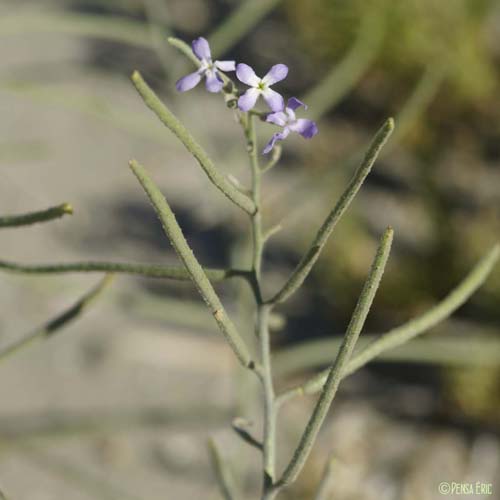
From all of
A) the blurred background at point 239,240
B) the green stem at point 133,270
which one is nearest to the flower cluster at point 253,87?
the green stem at point 133,270

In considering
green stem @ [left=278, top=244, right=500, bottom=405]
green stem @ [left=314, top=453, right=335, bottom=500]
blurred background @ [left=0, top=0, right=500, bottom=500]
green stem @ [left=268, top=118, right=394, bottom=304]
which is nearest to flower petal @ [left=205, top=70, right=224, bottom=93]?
green stem @ [left=268, top=118, right=394, bottom=304]

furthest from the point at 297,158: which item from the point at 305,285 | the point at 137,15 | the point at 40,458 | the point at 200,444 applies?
the point at 40,458

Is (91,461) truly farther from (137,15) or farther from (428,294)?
(137,15)

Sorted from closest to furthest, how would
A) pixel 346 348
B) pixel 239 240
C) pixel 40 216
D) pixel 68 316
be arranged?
1. pixel 346 348
2. pixel 40 216
3. pixel 68 316
4. pixel 239 240

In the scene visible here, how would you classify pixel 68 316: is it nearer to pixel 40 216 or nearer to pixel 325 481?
pixel 40 216

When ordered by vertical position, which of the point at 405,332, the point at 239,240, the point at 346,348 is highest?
the point at 346,348

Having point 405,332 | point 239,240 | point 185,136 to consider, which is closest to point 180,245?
point 185,136

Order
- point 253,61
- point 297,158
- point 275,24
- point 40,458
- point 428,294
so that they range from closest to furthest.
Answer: point 40,458, point 428,294, point 297,158, point 253,61, point 275,24
